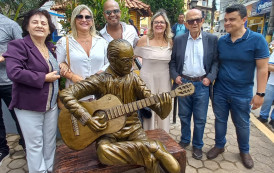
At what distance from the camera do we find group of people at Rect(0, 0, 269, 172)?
177 centimetres

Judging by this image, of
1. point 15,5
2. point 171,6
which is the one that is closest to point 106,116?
point 15,5

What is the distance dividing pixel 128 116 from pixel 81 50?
3.50 feet

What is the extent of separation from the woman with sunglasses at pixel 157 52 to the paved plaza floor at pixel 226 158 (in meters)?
1.28

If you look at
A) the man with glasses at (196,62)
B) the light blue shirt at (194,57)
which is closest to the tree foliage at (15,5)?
the man with glasses at (196,62)

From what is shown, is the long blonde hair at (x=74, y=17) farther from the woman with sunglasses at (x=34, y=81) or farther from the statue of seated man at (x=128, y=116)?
the statue of seated man at (x=128, y=116)

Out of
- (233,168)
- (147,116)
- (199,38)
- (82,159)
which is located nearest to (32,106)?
(82,159)

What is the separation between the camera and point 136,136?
6.23 feet

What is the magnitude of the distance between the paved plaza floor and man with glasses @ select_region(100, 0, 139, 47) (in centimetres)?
192

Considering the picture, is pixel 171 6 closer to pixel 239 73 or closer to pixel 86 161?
pixel 239 73

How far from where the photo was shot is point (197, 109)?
2.87 meters

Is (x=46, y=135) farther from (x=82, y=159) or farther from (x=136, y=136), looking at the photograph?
(x=136, y=136)

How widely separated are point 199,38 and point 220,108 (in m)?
1.08

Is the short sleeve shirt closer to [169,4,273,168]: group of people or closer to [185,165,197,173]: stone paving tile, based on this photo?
[169,4,273,168]: group of people

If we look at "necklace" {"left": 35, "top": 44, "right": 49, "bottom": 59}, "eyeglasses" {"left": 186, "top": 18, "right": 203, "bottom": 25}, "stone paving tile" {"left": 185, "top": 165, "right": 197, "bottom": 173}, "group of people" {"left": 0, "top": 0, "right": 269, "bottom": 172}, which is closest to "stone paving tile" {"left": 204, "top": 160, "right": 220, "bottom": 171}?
"group of people" {"left": 0, "top": 0, "right": 269, "bottom": 172}
